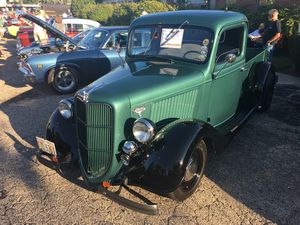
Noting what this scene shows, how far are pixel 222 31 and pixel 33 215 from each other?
10.4 ft

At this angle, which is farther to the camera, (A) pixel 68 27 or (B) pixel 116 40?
(A) pixel 68 27

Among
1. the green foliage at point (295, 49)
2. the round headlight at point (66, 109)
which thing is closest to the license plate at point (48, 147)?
the round headlight at point (66, 109)

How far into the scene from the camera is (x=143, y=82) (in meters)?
3.36

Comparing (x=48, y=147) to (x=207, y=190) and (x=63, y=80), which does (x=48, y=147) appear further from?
(x=63, y=80)

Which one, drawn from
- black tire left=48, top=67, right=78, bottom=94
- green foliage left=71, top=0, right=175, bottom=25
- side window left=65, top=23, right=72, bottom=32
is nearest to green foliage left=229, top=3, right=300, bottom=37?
black tire left=48, top=67, right=78, bottom=94

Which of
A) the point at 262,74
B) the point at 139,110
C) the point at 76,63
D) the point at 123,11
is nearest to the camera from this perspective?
the point at 139,110

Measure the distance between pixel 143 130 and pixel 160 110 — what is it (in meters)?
0.51

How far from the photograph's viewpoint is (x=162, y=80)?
11.3 ft

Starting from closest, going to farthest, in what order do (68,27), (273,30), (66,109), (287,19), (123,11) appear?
1. (66,109)
2. (273,30)
3. (287,19)
4. (68,27)
5. (123,11)

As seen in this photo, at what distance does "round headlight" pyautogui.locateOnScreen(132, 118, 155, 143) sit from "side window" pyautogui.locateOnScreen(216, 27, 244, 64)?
157cm

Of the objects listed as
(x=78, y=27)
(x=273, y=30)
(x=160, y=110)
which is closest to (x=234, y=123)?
(x=160, y=110)

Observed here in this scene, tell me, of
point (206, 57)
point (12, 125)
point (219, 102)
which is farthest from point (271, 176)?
point (12, 125)

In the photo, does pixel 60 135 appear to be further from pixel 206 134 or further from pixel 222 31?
pixel 222 31

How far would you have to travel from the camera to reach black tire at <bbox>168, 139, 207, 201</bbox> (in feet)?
10.6
